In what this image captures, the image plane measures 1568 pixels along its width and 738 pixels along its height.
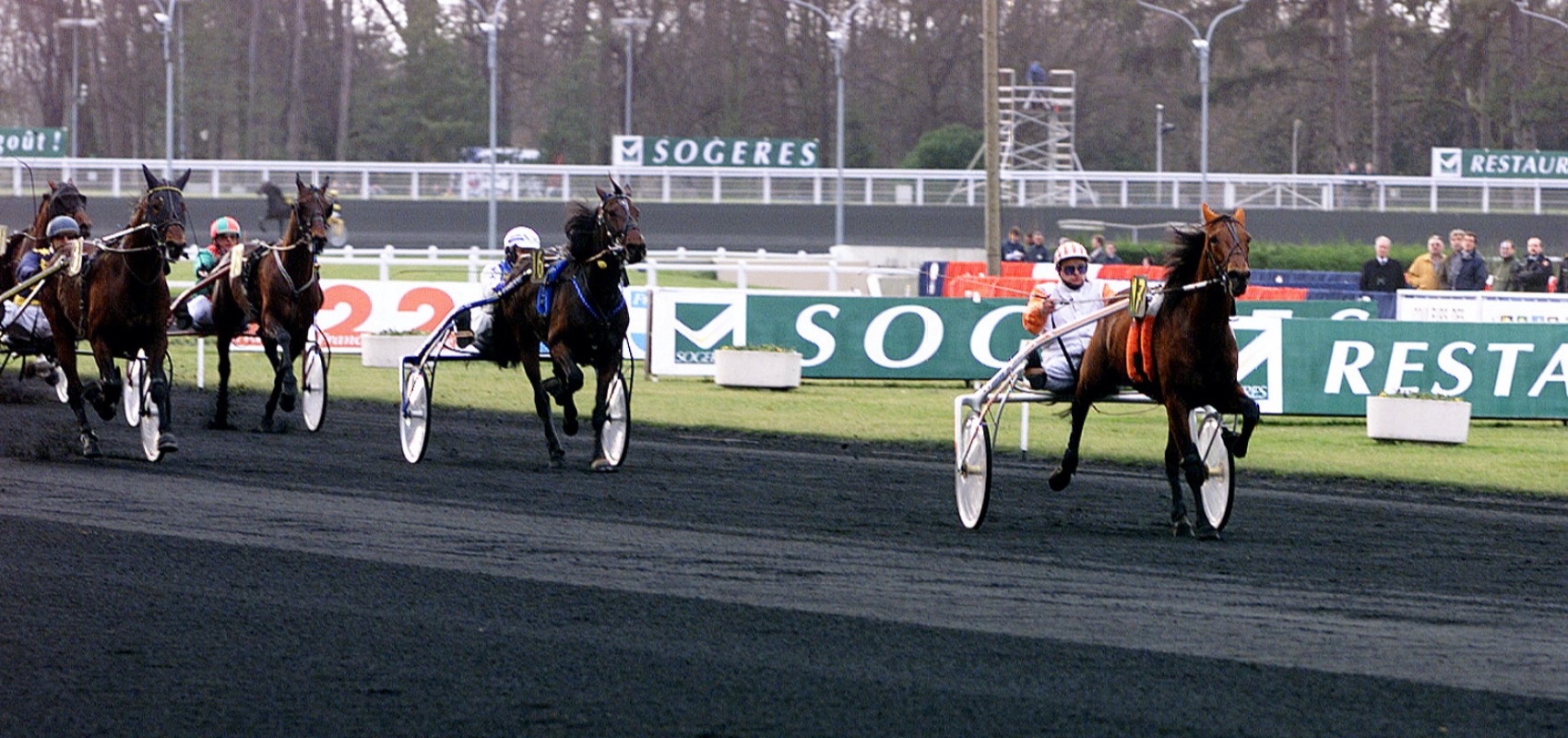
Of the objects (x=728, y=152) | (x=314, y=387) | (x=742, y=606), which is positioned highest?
(x=728, y=152)

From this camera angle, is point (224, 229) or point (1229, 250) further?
point (224, 229)

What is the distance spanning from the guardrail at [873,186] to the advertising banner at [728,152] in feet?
17.4

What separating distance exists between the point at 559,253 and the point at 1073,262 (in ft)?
12.0

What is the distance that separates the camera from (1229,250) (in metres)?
9.44

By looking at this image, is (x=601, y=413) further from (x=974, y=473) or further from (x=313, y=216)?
(x=313, y=216)

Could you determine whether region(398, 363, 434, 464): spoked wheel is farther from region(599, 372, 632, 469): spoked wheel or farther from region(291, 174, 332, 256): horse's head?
region(291, 174, 332, 256): horse's head

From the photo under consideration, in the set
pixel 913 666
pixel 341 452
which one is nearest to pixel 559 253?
pixel 341 452

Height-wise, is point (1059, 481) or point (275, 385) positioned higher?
point (275, 385)

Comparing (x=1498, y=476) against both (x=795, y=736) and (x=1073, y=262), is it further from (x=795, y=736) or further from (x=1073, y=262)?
(x=795, y=736)

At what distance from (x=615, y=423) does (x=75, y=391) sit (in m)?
3.54

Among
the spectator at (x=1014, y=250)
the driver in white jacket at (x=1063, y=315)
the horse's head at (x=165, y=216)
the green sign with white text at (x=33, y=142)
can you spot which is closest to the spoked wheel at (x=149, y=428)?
the horse's head at (x=165, y=216)

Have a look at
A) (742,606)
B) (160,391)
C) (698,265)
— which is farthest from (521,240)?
(698,265)

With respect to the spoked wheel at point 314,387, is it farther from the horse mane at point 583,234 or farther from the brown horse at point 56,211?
the horse mane at point 583,234

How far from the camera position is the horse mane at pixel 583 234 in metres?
12.5
